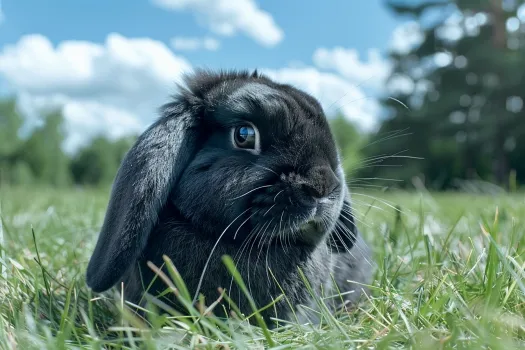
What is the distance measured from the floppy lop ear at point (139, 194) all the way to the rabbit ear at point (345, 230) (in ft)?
2.42

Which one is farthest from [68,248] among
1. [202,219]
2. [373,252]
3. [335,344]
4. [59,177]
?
[59,177]

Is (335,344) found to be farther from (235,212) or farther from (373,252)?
(373,252)

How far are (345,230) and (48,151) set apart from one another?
110 ft

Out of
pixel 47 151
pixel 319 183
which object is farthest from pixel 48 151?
pixel 319 183

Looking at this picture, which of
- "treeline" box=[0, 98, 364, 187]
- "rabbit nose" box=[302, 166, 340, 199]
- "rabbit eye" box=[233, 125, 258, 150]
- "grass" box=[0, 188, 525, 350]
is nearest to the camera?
"grass" box=[0, 188, 525, 350]

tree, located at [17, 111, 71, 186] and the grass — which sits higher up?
tree, located at [17, 111, 71, 186]

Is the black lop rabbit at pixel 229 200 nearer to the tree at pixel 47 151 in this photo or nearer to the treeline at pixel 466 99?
the treeline at pixel 466 99

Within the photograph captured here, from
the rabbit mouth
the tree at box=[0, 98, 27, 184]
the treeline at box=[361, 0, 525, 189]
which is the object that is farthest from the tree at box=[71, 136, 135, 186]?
the rabbit mouth

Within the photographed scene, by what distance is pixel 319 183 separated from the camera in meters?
1.80

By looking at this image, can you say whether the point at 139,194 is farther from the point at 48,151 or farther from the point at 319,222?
the point at 48,151

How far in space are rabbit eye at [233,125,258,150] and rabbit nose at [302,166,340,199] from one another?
0.85 feet

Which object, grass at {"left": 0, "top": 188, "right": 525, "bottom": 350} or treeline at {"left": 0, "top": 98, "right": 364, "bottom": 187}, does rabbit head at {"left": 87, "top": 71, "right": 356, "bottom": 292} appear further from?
treeline at {"left": 0, "top": 98, "right": 364, "bottom": 187}

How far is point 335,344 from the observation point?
133 centimetres

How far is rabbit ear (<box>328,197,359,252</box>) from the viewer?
88.4 inches
